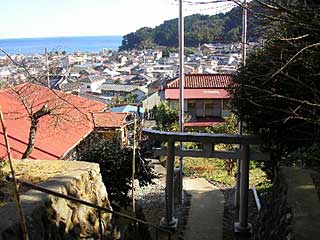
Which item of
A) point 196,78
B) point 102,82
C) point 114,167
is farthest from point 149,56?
point 114,167

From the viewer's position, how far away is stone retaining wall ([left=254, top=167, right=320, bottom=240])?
3.50 metres

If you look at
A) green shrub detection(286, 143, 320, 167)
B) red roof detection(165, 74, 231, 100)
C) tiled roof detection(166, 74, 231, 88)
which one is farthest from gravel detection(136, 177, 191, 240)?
tiled roof detection(166, 74, 231, 88)

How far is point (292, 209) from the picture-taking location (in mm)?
3875

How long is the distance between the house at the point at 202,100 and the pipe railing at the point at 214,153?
11740 millimetres

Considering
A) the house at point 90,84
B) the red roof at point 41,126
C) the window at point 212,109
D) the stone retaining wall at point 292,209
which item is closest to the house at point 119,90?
the house at point 90,84

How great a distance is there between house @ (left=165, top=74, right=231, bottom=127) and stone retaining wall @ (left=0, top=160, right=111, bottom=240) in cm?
1436

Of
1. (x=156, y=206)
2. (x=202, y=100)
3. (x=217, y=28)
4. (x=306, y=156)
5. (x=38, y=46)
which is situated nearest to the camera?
(x=306, y=156)

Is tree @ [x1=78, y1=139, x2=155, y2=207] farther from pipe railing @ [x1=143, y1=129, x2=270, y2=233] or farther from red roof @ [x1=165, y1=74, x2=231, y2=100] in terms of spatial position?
red roof @ [x1=165, y1=74, x2=231, y2=100]

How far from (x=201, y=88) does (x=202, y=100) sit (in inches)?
34.1

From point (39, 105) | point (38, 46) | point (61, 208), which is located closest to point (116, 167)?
point (39, 105)

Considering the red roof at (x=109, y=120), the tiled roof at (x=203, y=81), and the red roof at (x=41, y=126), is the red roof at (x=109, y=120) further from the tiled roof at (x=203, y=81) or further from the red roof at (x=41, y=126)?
the tiled roof at (x=203, y=81)

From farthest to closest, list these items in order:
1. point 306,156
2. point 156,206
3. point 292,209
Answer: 1. point 156,206
2. point 306,156
3. point 292,209

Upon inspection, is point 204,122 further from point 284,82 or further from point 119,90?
point 119,90

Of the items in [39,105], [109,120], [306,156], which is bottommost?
[109,120]
